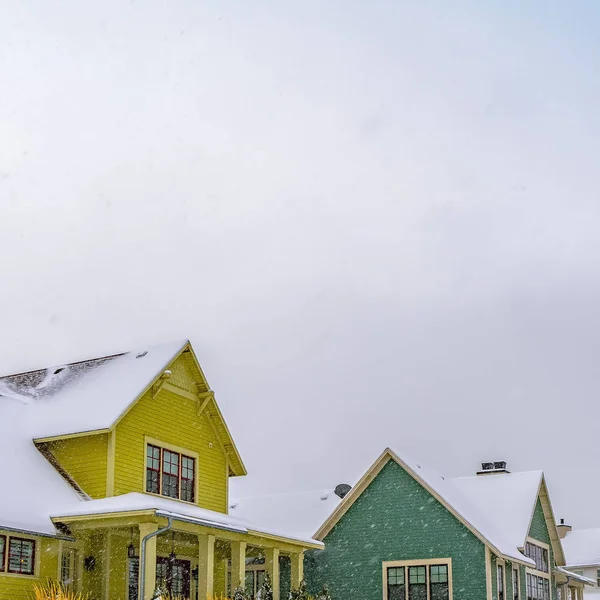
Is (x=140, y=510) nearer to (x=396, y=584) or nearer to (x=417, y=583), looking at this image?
(x=396, y=584)

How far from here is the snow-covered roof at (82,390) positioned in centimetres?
2275

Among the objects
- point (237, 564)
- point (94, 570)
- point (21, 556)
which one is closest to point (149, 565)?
point (94, 570)

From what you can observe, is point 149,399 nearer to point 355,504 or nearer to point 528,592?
point 355,504

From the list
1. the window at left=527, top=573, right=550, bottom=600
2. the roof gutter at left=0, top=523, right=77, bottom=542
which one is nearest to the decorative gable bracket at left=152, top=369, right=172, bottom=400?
the roof gutter at left=0, top=523, right=77, bottom=542

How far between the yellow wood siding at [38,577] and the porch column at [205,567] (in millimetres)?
3243

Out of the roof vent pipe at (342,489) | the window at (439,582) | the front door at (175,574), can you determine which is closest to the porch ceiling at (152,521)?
the front door at (175,574)

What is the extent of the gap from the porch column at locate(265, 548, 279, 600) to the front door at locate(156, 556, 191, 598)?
2.39m

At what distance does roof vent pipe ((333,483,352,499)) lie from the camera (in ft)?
110

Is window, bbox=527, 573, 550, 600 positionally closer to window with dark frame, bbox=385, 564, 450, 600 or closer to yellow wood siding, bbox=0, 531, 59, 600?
window with dark frame, bbox=385, 564, 450, 600

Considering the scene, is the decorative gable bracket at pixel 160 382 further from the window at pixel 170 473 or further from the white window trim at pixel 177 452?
the window at pixel 170 473

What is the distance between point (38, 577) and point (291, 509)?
1501cm

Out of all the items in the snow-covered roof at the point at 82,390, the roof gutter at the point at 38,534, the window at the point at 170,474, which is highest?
the snow-covered roof at the point at 82,390

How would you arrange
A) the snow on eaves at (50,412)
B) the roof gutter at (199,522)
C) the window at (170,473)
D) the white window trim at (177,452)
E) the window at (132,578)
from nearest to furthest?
the roof gutter at (199,522) < the snow on eaves at (50,412) < the window at (132,578) < the white window trim at (177,452) < the window at (170,473)

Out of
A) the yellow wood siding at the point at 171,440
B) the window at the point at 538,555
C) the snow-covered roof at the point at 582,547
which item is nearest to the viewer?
the yellow wood siding at the point at 171,440
